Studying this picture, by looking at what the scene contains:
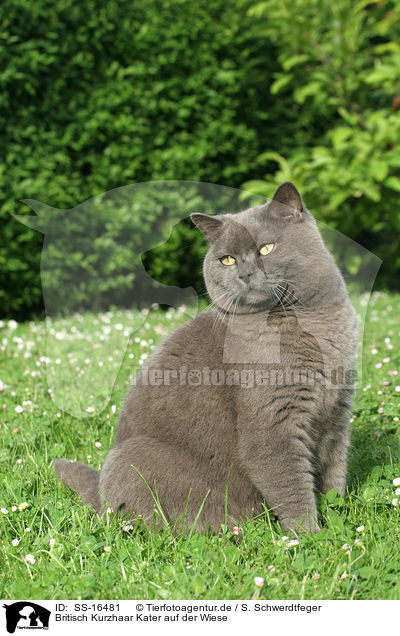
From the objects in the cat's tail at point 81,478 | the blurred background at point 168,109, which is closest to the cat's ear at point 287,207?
the cat's tail at point 81,478

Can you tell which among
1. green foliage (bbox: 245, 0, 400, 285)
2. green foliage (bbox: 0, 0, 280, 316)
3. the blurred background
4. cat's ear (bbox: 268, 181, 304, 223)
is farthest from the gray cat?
green foliage (bbox: 0, 0, 280, 316)

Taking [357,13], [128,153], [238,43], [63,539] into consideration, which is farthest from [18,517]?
[357,13]

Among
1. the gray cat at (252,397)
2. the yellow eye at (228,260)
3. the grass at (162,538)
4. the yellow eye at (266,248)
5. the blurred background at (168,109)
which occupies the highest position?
the blurred background at (168,109)

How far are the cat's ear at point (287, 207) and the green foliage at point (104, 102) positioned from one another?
3.34 meters

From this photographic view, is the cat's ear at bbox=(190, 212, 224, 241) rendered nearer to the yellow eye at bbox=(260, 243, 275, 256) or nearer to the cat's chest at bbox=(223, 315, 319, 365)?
the yellow eye at bbox=(260, 243, 275, 256)

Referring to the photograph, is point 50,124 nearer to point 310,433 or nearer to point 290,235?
point 290,235

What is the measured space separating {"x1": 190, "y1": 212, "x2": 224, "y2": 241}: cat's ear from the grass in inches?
39.2

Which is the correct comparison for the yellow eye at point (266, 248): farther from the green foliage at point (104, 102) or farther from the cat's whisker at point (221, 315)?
the green foliage at point (104, 102)

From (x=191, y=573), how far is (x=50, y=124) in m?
4.36

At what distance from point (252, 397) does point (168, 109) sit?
4.09 metres

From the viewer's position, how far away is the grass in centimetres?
157

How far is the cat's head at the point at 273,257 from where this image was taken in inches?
77.1

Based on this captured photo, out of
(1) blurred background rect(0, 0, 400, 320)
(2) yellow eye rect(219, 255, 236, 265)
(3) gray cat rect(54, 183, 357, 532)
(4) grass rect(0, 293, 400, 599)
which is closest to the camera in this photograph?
(4) grass rect(0, 293, 400, 599)

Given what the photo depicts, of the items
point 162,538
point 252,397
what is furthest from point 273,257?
point 162,538
